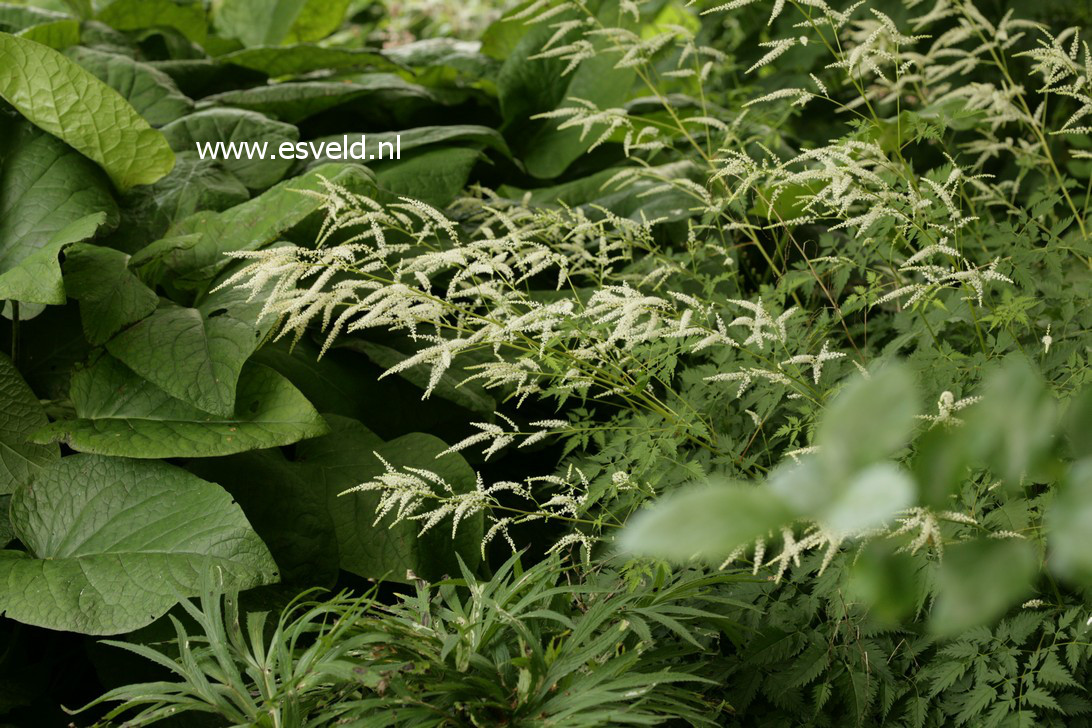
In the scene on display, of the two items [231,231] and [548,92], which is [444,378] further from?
[548,92]

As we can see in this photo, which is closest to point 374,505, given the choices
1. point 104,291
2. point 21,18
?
point 104,291

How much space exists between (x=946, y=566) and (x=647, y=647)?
100 cm

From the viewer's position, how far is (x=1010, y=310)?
1.42 meters

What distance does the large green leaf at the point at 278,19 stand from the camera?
3455 mm

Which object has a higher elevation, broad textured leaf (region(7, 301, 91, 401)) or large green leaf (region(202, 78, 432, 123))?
large green leaf (region(202, 78, 432, 123))

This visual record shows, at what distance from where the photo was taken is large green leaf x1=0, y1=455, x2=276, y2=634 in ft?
4.65

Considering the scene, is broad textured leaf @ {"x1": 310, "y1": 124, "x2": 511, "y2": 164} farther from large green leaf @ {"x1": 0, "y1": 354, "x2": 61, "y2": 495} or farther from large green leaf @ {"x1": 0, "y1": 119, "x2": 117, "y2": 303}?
large green leaf @ {"x1": 0, "y1": 354, "x2": 61, "y2": 495}

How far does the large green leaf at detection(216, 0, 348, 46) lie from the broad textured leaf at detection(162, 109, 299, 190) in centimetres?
128

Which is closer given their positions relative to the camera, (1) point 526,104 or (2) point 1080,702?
(2) point 1080,702

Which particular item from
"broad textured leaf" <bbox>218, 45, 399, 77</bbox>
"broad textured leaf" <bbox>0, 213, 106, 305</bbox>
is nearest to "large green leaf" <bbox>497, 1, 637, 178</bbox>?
"broad textured leaf" <bbox>218, 45, 399, 77</bbox>

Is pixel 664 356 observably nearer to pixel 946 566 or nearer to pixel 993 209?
pixel 946 566

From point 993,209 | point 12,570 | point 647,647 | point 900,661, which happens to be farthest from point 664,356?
point 993,209

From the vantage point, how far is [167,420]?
165 centimetres

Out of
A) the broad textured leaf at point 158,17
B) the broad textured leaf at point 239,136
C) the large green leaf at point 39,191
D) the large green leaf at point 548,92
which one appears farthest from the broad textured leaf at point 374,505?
the broad textured leaf at point 158,17
